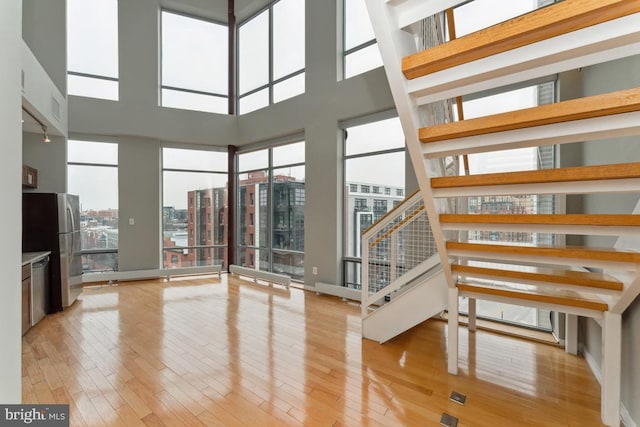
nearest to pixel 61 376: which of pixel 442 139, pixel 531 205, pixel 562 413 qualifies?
pixel 442 139

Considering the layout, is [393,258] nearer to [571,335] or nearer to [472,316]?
[472,316]

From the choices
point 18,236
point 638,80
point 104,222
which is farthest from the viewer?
point 104,222

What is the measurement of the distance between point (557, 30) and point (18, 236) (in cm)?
245

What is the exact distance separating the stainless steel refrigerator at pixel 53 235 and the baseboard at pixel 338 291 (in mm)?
3895

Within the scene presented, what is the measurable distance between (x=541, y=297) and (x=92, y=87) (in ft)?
26.5

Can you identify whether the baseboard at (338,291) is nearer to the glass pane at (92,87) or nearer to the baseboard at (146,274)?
the baseboard at (146,274)

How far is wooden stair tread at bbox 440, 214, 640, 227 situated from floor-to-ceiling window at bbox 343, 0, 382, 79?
3713 millimetres

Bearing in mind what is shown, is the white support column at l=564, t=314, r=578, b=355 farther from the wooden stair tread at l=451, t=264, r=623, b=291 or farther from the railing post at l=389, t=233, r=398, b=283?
the railing post at l=389, t=233, r=398, b=283

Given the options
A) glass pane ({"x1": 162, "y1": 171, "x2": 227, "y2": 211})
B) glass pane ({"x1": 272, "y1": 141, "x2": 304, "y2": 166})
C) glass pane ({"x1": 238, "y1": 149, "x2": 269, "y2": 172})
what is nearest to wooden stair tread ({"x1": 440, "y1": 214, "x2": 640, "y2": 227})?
glass pane ({"x1": 272, "y1": 141, "x2": 304, "y2": 166})

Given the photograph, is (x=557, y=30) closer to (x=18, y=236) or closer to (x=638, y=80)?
(x=638, y=80)

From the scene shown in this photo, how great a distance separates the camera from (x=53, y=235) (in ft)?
14.6

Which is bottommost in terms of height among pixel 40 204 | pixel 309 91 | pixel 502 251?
pixel 502 251

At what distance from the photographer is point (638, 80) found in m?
2.19

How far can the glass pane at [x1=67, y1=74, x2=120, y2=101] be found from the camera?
604 cm
